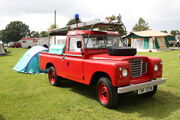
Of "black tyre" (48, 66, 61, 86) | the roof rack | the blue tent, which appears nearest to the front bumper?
the roof rack

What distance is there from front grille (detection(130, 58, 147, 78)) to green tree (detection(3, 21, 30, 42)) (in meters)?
89.4

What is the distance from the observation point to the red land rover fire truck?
4645 millimetres

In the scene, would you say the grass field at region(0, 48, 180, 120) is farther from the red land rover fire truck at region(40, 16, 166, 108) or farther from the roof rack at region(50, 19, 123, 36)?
the roof rack at region(50, 19, 123, 36)

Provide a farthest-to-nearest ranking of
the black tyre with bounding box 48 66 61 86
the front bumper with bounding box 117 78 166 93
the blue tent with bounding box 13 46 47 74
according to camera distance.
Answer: the blue tent with bounding box 13 46 47 74
the black tyre with bounding box 48 66 61 86
the front bumper with bounding box 117 78 166 93

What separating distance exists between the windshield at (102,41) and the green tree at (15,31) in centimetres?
8798

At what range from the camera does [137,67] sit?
510cm

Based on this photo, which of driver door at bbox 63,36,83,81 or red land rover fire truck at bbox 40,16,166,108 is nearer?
red land rover fire truck at bbox 40,16,166,108

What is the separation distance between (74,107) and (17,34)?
91957 mm

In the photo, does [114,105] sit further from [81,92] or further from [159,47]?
[159,47]

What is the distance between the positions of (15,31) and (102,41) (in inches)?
3563

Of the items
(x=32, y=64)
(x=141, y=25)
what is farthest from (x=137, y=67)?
(x=141, y=25)

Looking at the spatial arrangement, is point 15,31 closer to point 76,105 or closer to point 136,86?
point 76,105

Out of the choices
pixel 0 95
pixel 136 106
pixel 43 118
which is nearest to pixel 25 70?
pixel 0 95

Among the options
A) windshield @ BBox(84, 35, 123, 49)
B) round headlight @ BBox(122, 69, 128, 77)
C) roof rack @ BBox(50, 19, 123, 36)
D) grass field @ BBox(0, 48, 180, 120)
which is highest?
roof rack @ BBox(50, 19, 123, 36)
